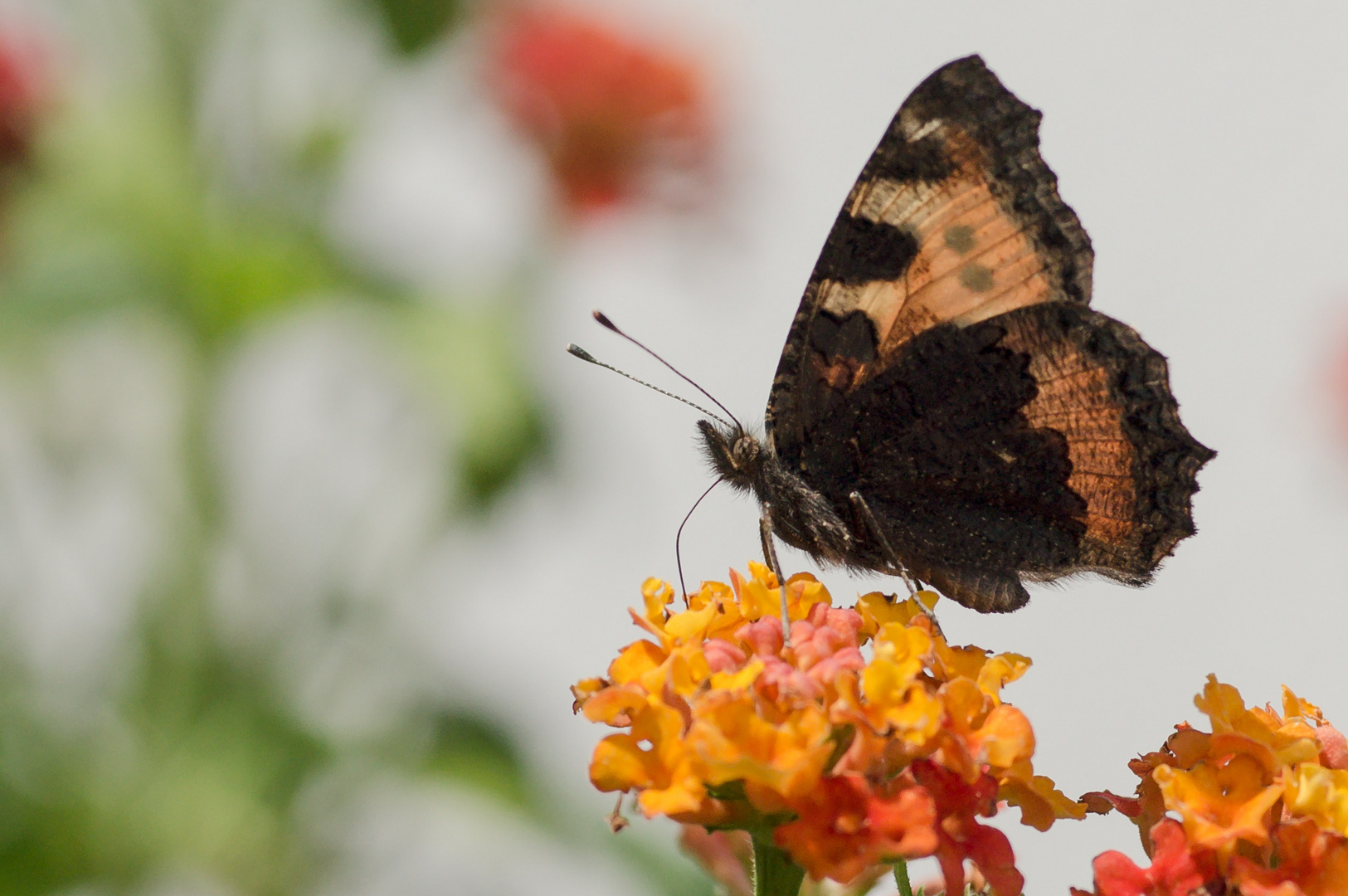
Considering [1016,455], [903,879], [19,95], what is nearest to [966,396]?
[1016,455]

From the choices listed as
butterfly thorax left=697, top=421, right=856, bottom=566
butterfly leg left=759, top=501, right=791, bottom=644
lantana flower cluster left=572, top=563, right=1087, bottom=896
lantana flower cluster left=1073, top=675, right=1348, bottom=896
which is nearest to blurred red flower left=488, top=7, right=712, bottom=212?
butterfly thorax left=697, top=421, right=856, bottom=566

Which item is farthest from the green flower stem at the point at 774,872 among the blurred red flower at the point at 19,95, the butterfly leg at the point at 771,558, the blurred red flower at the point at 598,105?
the blurred red flower at the point at 19,95

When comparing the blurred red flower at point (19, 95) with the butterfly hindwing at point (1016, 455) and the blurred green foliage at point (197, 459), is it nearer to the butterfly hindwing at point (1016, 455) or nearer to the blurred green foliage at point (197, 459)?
the blurred green foliage at point (197, 459)

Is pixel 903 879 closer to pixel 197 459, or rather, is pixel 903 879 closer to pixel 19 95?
pixel 197 459

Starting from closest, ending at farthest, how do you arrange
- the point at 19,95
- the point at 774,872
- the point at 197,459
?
the point at 774,872
the point at 197,459
the point at 19,95

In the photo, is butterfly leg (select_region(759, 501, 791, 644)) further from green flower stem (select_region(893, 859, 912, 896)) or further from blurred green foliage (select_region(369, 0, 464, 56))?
blurred green foliage (select_region(369, 0, 464, 56))

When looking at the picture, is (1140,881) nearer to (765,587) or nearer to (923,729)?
(923,729)

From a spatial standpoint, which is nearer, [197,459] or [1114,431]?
[1114,431]

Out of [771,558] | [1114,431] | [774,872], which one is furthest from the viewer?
[1114,431]
